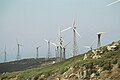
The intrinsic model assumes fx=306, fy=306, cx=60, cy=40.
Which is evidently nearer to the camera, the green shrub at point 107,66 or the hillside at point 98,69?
the hillside at point 98,69

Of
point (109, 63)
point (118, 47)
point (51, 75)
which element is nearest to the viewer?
point (109, 63)

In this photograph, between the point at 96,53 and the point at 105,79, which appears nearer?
the point at 105,79

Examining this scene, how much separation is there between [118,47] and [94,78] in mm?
19027

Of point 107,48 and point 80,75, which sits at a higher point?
point 107,48

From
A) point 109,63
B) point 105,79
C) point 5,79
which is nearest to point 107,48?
point 109,63

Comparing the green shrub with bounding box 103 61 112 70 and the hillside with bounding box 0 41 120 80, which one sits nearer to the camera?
the hillside with bounding box 0 41 120 80

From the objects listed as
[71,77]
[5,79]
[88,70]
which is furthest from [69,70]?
[5,79]

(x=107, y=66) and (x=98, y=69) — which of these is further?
(x=98, y=69)

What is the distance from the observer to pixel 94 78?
61.9 meters

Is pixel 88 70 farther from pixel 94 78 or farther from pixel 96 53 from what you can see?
pixel 96 53

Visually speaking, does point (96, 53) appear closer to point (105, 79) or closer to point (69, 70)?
point (69, 70)

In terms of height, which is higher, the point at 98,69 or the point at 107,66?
the point at 107,66

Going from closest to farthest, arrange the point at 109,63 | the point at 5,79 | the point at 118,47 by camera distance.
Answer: the point at 109,63
the point at 118,47
the point at 5,79

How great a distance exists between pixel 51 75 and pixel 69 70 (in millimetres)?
12147
